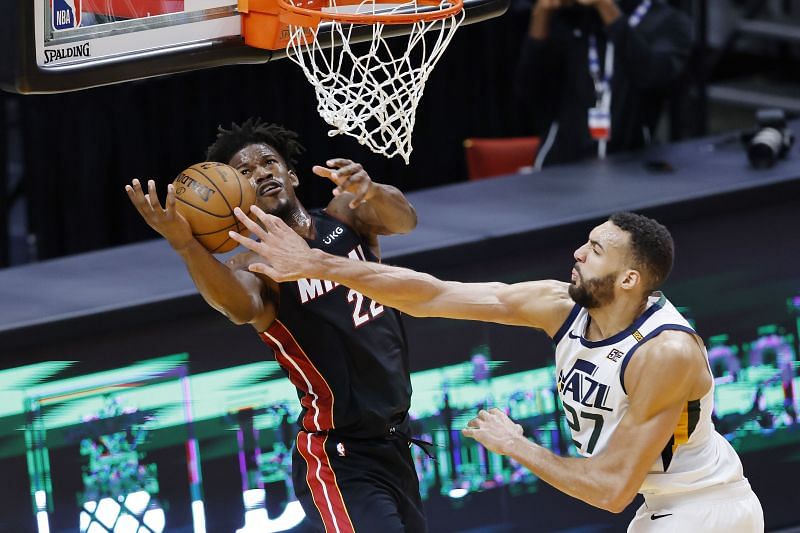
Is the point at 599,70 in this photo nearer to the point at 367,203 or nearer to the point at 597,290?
the point at 367,203

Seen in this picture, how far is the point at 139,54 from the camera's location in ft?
12.8

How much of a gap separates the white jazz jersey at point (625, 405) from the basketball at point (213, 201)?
1028mm

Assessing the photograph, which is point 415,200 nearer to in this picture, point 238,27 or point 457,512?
point 457,512

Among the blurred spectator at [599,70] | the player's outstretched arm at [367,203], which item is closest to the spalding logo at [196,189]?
the player's outstretched arm at [367,203]

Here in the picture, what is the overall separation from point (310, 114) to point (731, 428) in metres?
3.18


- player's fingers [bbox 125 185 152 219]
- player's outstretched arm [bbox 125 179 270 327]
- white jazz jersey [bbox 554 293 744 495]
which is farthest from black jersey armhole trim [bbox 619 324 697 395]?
player's fingers [bbox 125 185 152 219]

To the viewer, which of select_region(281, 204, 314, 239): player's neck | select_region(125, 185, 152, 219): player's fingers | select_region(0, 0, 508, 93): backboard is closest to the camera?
select_region(0, 0, 508, 93): backboard

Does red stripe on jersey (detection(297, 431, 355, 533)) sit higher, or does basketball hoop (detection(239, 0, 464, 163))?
basketball hoop (detection(239, 0, 464, 163))

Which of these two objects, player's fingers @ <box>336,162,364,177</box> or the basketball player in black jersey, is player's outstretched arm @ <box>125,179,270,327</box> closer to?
the basketball player in black jersey

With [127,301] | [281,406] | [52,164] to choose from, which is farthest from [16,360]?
[52,164]

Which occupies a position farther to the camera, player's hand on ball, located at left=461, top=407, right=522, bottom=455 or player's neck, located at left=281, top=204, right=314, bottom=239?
player's neck, located at left=281, top=204, right=314, bottom=239

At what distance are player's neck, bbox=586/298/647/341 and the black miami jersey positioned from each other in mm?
797

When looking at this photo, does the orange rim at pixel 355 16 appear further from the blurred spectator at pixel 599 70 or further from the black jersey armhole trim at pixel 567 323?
the blurred spectator at pixel 599 70

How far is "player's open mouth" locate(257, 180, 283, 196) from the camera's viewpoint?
183 inches
